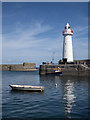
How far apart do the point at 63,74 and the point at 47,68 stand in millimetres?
10714

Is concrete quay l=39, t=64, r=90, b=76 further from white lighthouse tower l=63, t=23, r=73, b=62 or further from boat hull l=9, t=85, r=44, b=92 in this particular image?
boat hull l=9, t=85, r=44, b=92

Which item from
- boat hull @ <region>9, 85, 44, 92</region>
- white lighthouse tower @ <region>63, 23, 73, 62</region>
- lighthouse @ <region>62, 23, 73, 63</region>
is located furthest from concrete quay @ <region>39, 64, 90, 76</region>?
boat hull @ <region>9, 85, 44, 92</region>

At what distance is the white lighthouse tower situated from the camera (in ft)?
246

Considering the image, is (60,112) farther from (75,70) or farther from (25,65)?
(25,65)

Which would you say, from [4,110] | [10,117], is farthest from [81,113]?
[4,110]

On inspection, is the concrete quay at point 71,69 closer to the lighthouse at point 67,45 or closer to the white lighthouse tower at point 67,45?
the lighthouse at point 67,45

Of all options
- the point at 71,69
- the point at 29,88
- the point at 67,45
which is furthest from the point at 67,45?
the point at 29,88

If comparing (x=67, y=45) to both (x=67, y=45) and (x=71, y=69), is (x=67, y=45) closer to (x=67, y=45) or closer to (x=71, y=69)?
(x=67, y=45)

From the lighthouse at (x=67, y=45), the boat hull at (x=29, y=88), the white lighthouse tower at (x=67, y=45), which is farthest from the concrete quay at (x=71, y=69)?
the boat hull at (x=29, y=88)

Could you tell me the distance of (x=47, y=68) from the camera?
78.6m

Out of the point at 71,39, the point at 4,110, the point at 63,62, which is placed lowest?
the point at 4,110

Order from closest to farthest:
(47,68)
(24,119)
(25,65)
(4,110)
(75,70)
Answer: (24,119) → (4,110) → (75,70) → (47,68) → (25,65)

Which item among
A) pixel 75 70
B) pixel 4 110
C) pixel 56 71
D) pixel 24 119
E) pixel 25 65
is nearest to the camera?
pixel 24 119

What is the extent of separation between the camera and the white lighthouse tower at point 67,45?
75.1 metres
